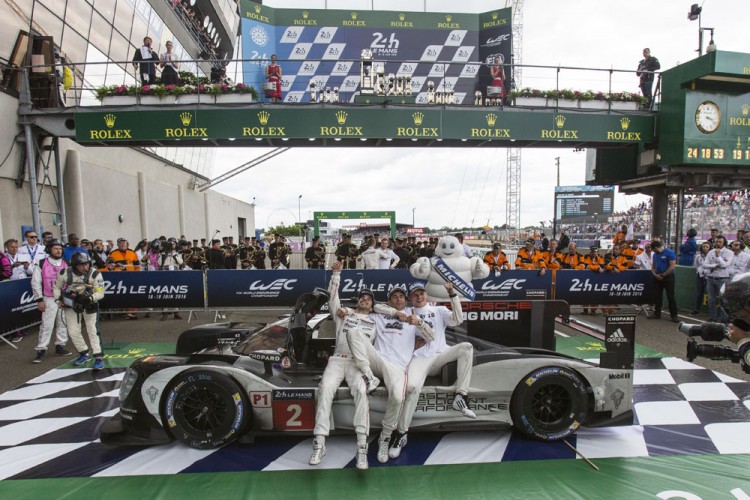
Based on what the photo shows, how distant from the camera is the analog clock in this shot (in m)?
9.54

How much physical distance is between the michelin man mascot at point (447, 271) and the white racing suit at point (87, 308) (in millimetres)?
4104

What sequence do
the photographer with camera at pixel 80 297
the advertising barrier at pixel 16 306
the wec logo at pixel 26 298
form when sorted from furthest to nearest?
the wec logo at pixel 26 298
the advertising barrier at pixel 16 306
the photographer with camera at pixel 80 297

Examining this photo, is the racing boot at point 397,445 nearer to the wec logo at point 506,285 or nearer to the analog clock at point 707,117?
the wec logo at point 506,285

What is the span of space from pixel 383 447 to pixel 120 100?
1008 cm

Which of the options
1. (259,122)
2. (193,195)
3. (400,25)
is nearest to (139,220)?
(193,195)

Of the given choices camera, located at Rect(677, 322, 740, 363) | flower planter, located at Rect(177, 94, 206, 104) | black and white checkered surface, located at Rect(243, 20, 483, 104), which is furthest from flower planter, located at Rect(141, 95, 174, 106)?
camera, located at Rect(677, 322, 740, 363)

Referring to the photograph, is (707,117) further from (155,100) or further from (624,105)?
(155,100)

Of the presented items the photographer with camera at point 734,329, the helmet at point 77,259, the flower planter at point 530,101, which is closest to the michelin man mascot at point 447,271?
the photographer with camera at point 734,329

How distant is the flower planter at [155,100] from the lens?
9578mm

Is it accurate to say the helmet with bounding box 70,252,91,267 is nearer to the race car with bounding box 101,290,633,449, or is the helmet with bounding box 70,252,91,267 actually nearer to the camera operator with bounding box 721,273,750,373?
the race car with bounding box 101,290,633,449

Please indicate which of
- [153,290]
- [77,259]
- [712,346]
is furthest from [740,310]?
[153,290]

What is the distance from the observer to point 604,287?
8367 millimetres

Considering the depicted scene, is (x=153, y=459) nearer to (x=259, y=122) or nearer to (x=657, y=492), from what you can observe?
(x=657, y=492)

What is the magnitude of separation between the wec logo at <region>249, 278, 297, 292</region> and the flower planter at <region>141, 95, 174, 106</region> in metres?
4.91
